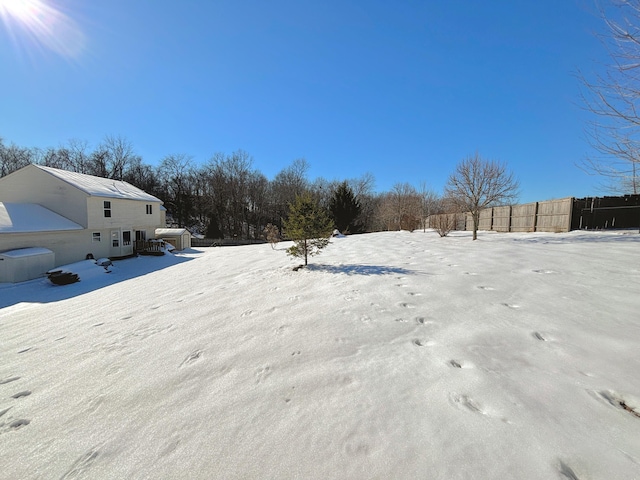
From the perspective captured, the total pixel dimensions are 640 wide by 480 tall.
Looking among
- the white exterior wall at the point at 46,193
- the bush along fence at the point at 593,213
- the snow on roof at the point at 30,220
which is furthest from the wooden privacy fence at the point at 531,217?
the snow on roof at the point at 30,220

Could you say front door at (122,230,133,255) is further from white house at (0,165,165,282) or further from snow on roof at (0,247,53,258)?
snow on roof at (0,247,53,258)

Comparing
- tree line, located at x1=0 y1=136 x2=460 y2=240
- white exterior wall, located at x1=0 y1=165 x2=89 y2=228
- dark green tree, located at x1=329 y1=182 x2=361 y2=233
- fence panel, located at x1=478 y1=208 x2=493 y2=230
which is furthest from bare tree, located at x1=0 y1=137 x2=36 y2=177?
fence panel, located at x1=478 y1=208 x2=493 y2=230

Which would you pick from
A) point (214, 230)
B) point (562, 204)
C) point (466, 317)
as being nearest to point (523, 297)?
point (466, 317)

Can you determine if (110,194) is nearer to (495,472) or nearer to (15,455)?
(15,455)

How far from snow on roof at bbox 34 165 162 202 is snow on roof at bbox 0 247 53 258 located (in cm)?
420

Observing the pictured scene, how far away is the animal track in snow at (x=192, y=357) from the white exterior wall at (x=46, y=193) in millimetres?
17577

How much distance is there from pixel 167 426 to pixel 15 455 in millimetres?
1108

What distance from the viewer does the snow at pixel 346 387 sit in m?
1.62

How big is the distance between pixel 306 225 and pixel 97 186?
60.0 ft

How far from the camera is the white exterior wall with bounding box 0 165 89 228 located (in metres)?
15.3

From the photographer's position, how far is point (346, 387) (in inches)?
89.1

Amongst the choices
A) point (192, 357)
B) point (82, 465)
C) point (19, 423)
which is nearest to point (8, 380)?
point (19, 423)

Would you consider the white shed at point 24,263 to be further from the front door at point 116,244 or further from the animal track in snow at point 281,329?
the animal track in snow at point 281,329

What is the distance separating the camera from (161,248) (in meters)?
19.8
